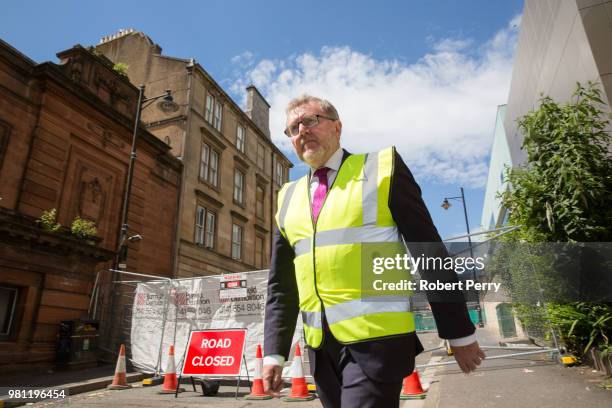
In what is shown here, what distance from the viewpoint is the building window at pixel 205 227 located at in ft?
75.4

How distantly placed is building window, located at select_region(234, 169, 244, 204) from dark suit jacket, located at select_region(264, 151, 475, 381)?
25362mm

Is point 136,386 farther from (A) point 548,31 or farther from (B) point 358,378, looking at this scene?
(A) point 548,31

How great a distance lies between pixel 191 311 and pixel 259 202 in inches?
772

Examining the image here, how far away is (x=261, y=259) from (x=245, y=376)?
20.7 metres

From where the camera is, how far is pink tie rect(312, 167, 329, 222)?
2.24 meters

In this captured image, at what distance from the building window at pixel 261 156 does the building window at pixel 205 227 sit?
7959 millimetres

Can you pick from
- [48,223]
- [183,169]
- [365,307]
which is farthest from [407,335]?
[183,169]

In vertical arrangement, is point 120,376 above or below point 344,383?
below

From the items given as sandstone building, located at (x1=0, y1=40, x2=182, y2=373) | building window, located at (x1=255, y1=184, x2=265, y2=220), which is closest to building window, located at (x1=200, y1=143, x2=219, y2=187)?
sandstone building, located at (x1=0, y1=40, x2=182, y2=373)

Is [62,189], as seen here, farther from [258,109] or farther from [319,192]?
[258,109]

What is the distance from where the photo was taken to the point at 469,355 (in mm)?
1860

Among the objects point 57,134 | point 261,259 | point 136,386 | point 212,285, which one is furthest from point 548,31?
point 261,259

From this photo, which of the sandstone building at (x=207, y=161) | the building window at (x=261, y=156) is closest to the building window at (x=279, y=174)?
the building window at (x=261, y=156)

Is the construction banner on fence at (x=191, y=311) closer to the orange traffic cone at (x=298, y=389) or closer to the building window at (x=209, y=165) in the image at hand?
the orange traffic cone at (x=298, y=389)
